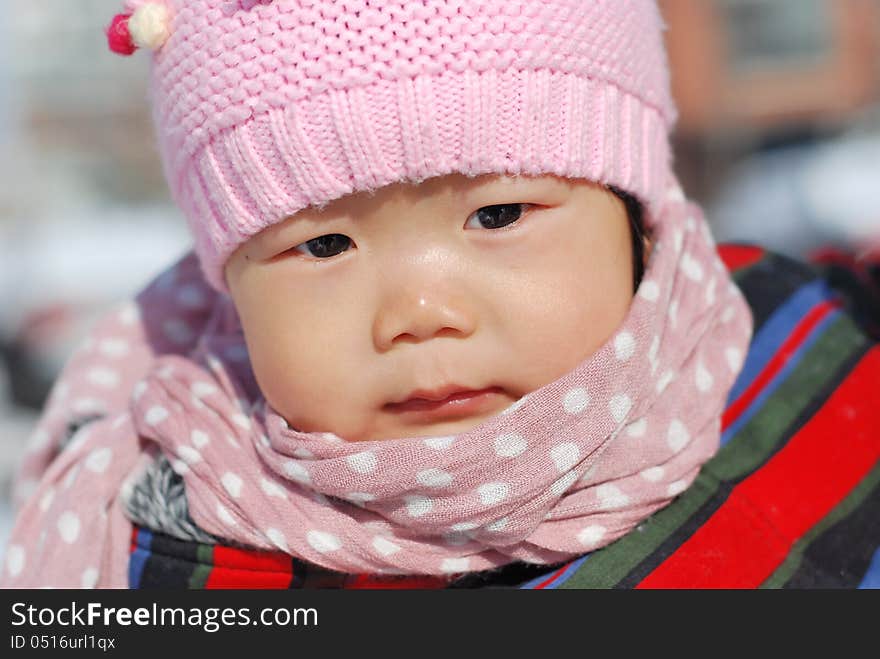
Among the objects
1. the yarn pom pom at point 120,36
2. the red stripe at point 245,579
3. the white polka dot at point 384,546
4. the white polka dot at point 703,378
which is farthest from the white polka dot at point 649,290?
the yarn pom pom at point 120,36

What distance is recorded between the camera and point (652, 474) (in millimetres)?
894

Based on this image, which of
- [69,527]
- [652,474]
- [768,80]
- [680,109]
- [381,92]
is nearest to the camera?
[381,92]

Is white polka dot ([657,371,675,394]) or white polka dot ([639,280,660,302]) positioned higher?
white polka dot ([639,280,660,302])

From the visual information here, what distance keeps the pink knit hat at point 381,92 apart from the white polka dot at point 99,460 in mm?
286

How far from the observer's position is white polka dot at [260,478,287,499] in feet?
2.97

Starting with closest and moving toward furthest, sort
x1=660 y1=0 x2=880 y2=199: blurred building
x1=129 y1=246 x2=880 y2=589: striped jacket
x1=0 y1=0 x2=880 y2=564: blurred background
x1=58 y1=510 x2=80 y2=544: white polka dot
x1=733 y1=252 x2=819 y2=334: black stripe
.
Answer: x1=129 y1=246 x2=880 y2=589: striped jacket
x1=58 y1=510 x2=80 y2=544: white polka dot
x1=733 y1=252 x2=819 y2=334: black stripe
x1=0 y1=0 x2=880 y2=564: blurred background
x1=660 y1=0 x2=880 y2=199: blurred building

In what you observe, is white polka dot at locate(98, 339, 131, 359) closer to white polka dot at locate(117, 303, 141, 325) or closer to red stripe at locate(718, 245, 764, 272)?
white polka dot at locate(117, 303, 141, 325)

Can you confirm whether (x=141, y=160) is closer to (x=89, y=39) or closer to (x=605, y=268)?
(x=89, y=39)

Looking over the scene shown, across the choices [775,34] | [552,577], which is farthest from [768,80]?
[552,577]

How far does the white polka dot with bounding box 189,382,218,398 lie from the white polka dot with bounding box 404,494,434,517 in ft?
0.86

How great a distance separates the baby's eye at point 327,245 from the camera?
84 cm

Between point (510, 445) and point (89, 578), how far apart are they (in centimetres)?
→ 45

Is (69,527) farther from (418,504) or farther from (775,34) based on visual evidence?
(775,34)

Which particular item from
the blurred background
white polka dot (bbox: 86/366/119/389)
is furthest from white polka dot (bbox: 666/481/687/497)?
the blurred background
